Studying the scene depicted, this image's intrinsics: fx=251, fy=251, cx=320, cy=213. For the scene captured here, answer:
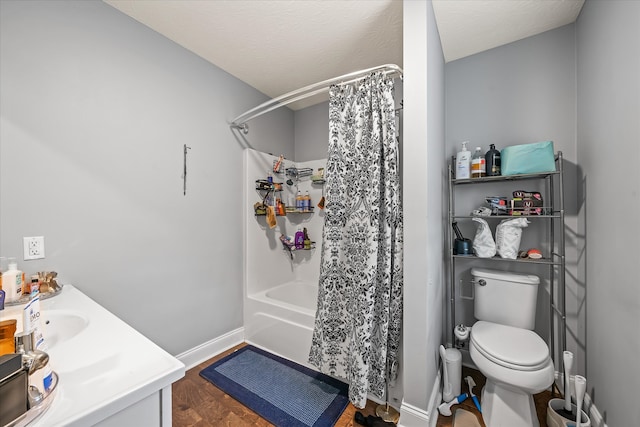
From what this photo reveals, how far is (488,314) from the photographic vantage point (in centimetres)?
182

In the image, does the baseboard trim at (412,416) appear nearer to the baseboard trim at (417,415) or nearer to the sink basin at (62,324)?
the baseboard trim at (417,415)

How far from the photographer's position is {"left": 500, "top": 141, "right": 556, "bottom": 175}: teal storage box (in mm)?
1607

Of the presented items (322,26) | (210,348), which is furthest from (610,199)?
(210,348)

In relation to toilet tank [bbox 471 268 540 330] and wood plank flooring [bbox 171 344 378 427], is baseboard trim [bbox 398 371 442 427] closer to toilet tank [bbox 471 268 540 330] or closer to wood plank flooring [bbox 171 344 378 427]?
wood plank flooring [bbox 171 344 378 427]

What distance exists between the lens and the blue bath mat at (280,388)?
150 cm

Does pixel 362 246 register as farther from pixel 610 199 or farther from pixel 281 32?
pixel 281 32

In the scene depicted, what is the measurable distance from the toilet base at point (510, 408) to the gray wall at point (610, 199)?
0.32m

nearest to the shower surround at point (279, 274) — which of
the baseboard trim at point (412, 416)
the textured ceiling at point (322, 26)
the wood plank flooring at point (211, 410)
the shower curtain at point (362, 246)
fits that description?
the shower curtain at point (362, 246)

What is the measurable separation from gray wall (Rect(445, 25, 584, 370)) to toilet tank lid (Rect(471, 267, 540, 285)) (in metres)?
0.11

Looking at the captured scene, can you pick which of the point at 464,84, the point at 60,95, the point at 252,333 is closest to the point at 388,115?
the point at 464,84

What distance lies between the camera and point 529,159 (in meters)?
1.65

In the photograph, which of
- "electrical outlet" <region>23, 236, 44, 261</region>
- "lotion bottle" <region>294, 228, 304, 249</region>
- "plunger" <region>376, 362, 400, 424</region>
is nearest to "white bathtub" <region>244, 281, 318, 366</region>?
"lotion bottle" <region>294, 228, 304, 249</region>

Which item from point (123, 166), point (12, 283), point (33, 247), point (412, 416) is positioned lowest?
point (412, 416)

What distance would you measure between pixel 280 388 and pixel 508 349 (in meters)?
1.43
